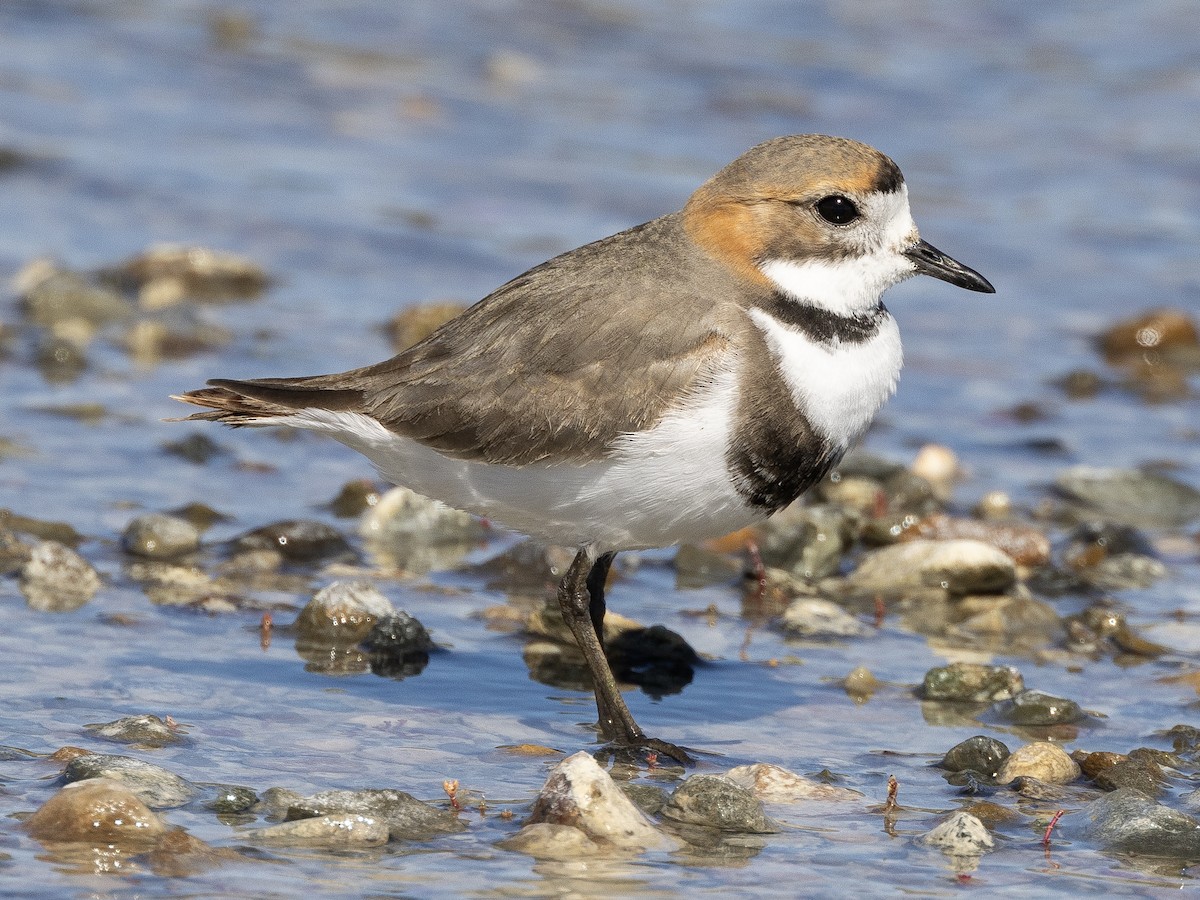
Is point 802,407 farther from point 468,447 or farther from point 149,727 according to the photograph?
point 149,727

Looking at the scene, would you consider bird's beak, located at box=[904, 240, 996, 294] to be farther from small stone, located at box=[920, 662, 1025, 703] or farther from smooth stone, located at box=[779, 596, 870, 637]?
smooth stone, located at box=[779, 596, 870, 637]

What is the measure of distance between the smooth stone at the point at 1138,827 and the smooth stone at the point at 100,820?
2.48 metres

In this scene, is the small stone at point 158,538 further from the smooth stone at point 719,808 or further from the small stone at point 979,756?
the small stone at point 979,756

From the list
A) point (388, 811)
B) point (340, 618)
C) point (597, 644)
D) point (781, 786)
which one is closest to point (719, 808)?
point (781, 786)

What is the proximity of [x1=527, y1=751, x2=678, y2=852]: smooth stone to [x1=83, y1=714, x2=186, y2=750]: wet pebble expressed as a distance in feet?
3.99

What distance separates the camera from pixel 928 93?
15422 millimetres

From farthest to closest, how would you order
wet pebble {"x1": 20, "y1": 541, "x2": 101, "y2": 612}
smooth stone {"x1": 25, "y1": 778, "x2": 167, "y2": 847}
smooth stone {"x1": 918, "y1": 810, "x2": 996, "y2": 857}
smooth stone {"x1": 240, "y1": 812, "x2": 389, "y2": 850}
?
wet pebble {"x1": 20, "y1": 541, "x2": 101, "y2": 612} → smooth stone {"x1": 918, "y1": 810, "x2": 996, "y2": 857} → smooth stone {"x1": 240, "y1": 812, "x2": 389, "y2": 850} → smooth stone {"x1": 25, "y1": 778, "x2": 167, "y2": 847}

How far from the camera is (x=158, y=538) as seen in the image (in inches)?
274

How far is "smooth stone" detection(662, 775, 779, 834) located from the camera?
15.8 feet

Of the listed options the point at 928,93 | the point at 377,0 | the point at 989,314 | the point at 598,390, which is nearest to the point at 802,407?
the point at 598,390

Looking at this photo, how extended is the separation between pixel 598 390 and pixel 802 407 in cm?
64

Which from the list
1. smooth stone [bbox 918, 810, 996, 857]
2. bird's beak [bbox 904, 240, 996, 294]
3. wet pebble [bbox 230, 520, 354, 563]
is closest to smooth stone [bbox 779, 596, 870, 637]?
bird's beak [bbox 904, 240, 996, 294]

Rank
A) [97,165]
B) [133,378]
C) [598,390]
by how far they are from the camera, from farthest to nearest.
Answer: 1. [97,165]
2. [133,378]
3. [598,390]

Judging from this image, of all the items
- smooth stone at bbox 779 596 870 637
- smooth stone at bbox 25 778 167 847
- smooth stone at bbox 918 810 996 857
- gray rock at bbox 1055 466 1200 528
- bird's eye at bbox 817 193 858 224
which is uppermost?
bird's eye at bbox 817 193 858 224
